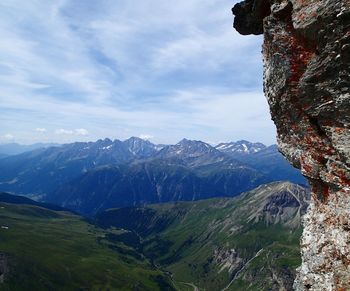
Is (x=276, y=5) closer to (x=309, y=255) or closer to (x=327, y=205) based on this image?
(x=327, y=205)

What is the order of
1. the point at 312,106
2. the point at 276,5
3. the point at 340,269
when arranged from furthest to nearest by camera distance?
the point at 276,5 → the point at 312,106 → the point at 340,269

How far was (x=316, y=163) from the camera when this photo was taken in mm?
22859

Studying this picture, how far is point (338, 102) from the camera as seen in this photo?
20.7 meters

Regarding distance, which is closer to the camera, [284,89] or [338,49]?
[338,49]

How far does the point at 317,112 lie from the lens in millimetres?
22250

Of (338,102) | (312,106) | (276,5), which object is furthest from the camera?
(276,5)

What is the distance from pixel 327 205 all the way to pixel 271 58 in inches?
383

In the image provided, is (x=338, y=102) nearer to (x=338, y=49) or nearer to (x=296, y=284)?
(x=338, y=49)

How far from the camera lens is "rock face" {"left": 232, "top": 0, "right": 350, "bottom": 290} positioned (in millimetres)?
19734

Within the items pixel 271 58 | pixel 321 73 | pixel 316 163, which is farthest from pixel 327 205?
pixel 271 58

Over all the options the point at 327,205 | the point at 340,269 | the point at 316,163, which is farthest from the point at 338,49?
the point at 340,269

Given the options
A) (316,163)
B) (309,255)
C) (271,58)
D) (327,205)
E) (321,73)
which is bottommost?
(309,255)

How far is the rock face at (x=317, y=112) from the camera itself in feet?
64.7

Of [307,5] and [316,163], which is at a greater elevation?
[307,5]
